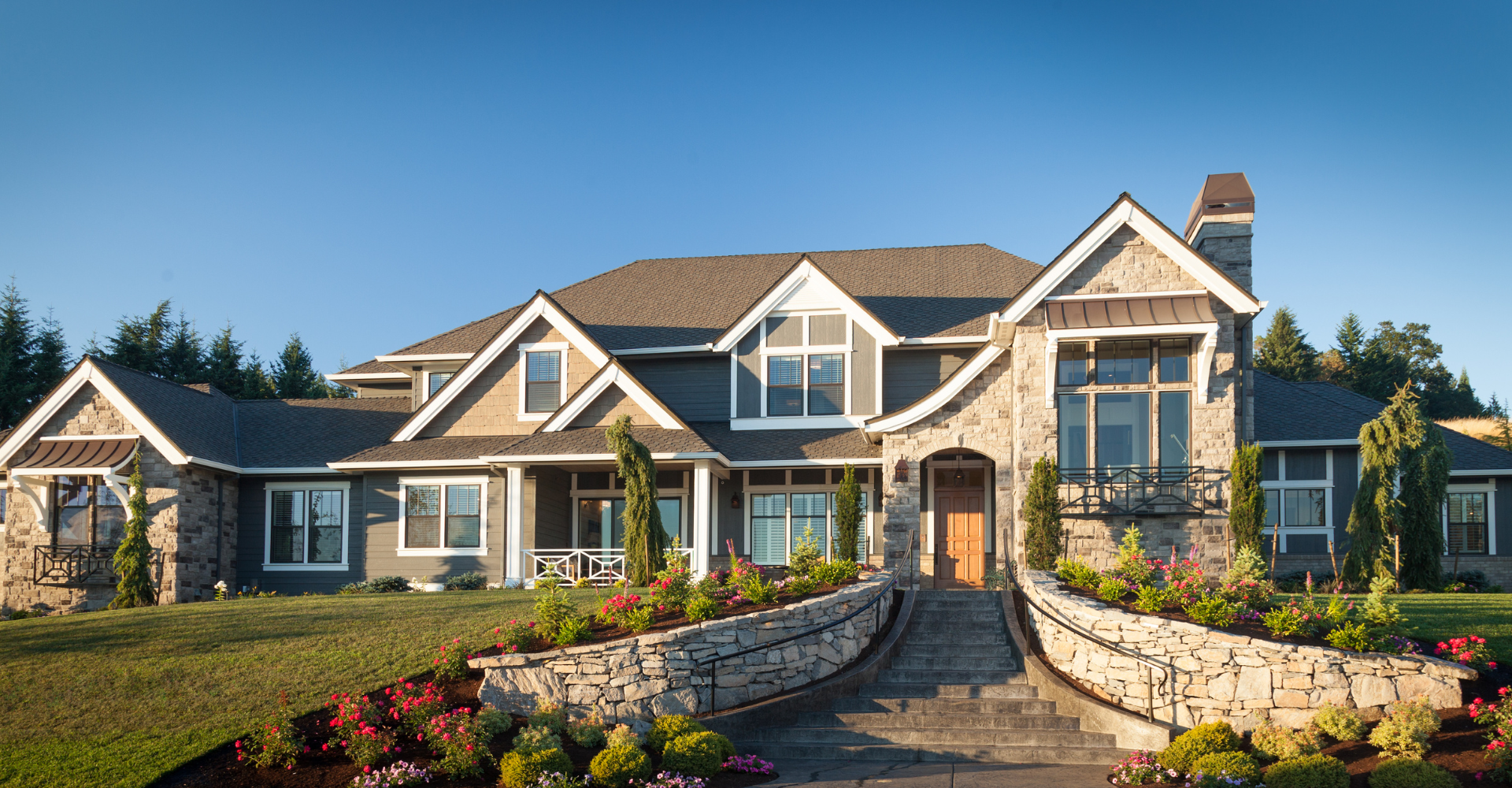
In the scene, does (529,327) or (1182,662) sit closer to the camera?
(1182,662)

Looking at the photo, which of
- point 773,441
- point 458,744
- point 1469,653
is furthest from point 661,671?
point 773,441

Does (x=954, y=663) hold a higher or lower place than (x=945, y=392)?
lower

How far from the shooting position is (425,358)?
23.1 meters

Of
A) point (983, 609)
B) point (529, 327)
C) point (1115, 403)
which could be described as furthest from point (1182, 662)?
point (529, 327)

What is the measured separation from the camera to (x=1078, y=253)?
17688 millimetres

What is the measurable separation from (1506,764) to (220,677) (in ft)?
42.6

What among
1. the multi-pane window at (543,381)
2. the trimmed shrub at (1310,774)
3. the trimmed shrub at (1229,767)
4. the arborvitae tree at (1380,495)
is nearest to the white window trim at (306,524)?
the multi-pane window at (543,381)

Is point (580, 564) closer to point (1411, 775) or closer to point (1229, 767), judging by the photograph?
point (1229, 767)

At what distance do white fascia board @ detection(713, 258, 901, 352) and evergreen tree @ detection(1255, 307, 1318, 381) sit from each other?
31460mm

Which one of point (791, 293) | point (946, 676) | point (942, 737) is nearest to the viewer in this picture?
point (942, 737)

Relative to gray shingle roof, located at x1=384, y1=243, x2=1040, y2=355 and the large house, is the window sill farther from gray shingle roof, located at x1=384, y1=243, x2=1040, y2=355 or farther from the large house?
gray shingle roof, located at x1=384, y1=243, x2=1040, y2=355

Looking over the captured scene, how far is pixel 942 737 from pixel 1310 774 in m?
3.67

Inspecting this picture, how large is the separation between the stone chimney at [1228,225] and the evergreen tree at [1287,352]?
2991 cm

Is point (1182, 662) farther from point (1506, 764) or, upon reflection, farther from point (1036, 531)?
point (1036, 531)
